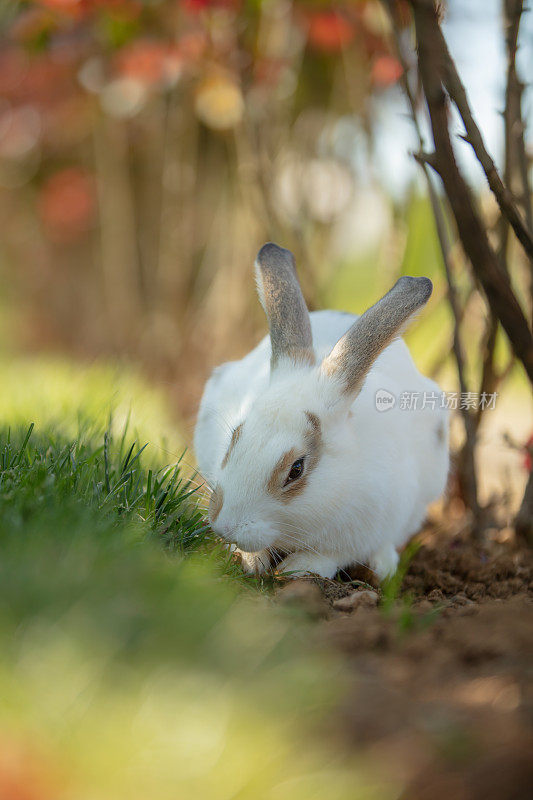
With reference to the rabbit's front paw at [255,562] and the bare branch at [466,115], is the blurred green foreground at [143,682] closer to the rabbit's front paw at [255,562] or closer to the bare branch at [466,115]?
the rabbit's front paw at [255,562]

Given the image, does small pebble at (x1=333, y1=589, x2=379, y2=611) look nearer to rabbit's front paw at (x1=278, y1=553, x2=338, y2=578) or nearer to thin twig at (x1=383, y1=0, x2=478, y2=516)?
rabbit's front paw at (x1=278, y1=553, x2=338, y2=578)

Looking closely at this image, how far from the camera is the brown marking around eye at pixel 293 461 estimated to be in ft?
8.45

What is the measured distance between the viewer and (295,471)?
264 centimetres

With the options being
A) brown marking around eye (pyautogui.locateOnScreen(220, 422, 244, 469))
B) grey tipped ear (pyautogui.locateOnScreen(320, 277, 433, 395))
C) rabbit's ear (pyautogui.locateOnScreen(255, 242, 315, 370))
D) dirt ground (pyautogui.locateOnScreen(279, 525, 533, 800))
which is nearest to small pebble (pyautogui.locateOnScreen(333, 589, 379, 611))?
dirt ground (pyautogui.locateOnScreen(279, 525, 533, 800))

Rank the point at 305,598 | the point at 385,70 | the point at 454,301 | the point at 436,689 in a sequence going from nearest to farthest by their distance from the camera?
the point at 436,689
the point at 305,598
the point at 454,301
the point at 385,70

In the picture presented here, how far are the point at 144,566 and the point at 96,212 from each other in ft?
27.3

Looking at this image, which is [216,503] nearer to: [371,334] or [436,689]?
[371,334]

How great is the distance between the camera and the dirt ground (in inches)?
54.4

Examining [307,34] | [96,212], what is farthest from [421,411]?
[96,212]

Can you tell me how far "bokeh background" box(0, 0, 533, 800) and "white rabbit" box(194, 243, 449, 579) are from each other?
41 cm

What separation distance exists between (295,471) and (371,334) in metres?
0.53

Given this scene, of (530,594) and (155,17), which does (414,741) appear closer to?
(530,594)

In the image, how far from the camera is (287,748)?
139 centimetres

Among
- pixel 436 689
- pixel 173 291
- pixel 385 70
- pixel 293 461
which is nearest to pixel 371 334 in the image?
pixel 293 461
